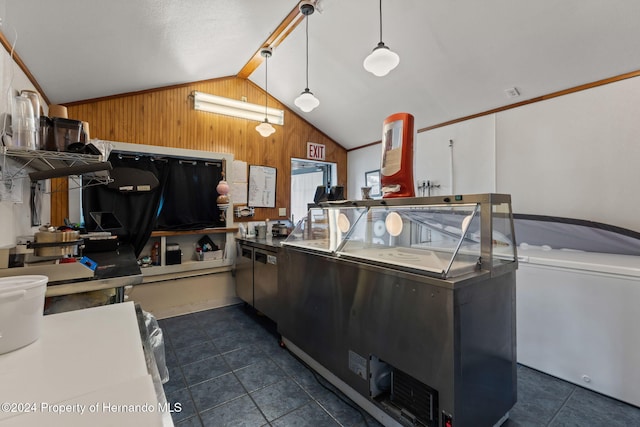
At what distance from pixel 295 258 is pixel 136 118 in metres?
2.53

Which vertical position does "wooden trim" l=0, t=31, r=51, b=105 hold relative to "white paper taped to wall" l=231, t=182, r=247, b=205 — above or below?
above

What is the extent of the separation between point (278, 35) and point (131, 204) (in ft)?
8.01

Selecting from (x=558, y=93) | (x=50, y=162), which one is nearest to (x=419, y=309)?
(x=50, y=162)

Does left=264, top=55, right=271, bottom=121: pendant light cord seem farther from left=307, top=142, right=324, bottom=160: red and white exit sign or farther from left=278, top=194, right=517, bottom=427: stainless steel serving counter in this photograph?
left=278, top=194, right=517, bottom=427: stainless steel serving counter

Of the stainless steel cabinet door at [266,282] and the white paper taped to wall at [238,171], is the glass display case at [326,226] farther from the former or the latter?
the white paper taped to wall at [238,171]

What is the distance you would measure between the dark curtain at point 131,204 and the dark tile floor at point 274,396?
1.23 m

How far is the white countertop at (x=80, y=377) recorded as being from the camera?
0.53 meters

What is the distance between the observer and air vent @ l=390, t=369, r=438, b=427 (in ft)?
4.51

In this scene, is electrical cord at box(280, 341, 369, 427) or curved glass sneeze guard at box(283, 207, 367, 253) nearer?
electrical cord at box(280, 341, 369, 427)

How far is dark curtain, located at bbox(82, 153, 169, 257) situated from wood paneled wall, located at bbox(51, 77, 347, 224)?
216 mm

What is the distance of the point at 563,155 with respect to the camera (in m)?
2.54

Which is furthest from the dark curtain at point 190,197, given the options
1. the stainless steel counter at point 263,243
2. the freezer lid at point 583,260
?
the freezer lid at point 583,260

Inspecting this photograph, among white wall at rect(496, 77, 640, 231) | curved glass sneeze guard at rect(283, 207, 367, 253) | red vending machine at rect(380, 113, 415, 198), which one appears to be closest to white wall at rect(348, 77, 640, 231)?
white wall at rect(496, 77, 640, 231)

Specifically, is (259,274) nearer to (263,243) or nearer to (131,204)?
(263,243)
